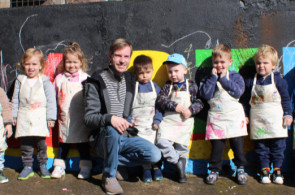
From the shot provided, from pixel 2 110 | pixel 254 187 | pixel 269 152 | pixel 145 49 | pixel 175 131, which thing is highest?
pixel 145 49

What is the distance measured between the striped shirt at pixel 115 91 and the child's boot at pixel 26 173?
1.29 meters

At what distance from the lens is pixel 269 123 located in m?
3.23

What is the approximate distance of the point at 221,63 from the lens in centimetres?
328

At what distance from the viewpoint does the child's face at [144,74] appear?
3.34 m

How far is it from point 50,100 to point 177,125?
1.55 metres

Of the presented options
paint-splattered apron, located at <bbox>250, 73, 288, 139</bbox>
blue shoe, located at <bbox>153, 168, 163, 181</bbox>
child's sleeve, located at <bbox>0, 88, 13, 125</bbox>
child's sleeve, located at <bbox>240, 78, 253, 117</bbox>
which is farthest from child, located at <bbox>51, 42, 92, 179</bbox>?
paint-splattered apron, located at <bbox>250, 73, 288, 139</bbox>

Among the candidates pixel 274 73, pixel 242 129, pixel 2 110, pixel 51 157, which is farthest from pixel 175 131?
pixel 2 110

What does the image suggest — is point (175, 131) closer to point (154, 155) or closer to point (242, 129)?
point (154, 155)

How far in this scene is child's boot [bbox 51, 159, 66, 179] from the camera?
336 centimetres

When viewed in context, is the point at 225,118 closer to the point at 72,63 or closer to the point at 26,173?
the point at 72,63

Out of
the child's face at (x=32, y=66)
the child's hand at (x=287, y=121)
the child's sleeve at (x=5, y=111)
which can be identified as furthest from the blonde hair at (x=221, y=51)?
the child's sleeve at (x=5, y=111)

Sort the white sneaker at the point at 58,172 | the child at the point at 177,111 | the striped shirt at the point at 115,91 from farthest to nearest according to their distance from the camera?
the white sneaker at the point at 58,172, the child at the point at 177,111, the striped shirt at the point at 115,91

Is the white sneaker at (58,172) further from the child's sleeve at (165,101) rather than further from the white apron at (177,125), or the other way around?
the child's sleeve at (165,101)

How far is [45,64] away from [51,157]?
47.4 inches
